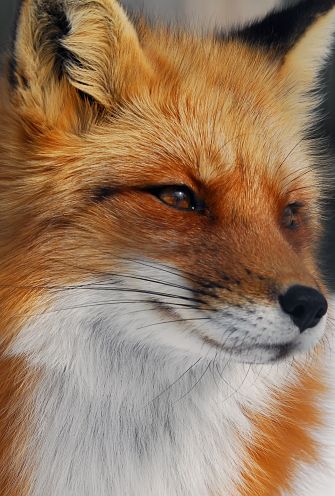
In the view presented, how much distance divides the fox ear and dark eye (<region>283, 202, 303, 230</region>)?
0.36m

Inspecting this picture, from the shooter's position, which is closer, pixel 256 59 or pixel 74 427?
pixel 74 427

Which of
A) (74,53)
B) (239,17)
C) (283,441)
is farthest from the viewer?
(239,17)

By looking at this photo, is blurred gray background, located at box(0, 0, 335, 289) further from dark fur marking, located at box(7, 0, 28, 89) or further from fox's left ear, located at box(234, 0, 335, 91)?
dark fur marking, located at box(7, 0, 28, 89)

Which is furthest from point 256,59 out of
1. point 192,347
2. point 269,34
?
point 192,347

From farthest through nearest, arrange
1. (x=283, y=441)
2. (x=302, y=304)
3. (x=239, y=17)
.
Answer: (x=239, y=17)
(x=283, y=441)
(x=302, y=304)

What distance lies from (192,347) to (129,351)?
115 millimetres

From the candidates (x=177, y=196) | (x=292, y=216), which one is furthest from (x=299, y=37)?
(x=177, y=196)

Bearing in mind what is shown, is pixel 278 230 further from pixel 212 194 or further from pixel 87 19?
pixel 87 19

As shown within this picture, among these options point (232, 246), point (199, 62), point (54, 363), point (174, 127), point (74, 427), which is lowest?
point (74, 427)

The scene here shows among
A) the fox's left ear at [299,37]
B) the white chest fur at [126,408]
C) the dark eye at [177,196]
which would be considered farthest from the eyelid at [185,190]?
the fox's left ear at [299,37]

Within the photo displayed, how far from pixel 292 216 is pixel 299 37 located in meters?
0.36

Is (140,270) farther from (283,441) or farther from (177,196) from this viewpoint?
(283,441)

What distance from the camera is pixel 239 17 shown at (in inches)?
58.4

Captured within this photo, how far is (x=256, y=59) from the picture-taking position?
1349 millimetres
